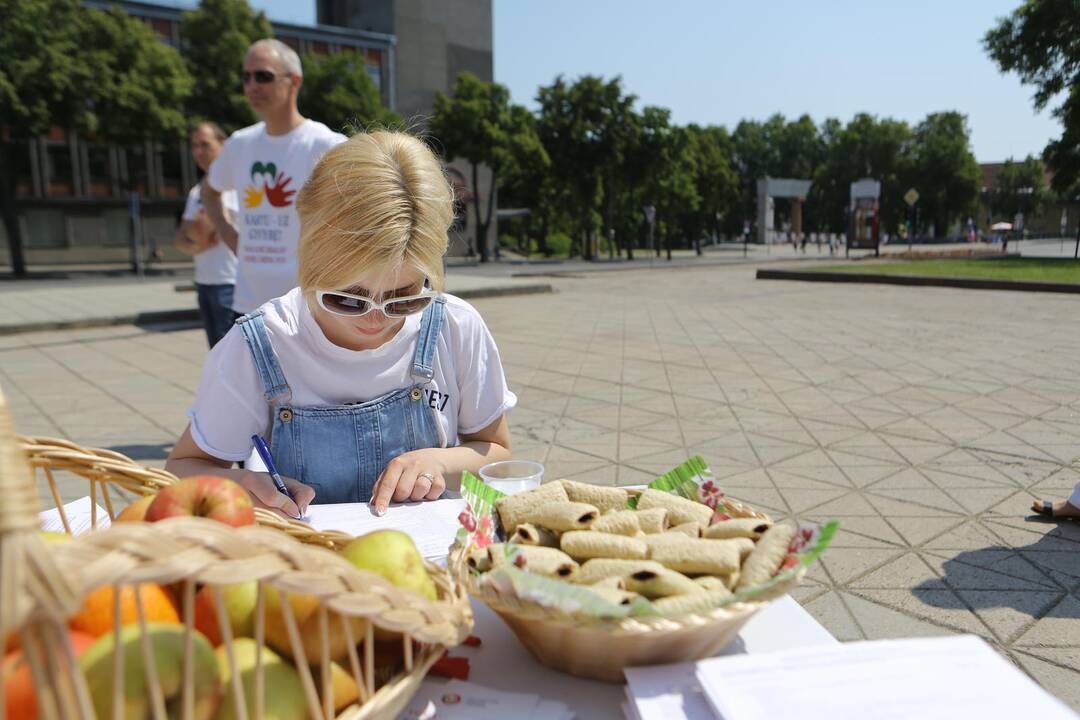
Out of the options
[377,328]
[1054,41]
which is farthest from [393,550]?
[1054,41]

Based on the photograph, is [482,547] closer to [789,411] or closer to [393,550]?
[393,550]

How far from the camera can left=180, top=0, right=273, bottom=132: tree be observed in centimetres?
2823

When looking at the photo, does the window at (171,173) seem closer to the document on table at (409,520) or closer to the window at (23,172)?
the window at (23,172)

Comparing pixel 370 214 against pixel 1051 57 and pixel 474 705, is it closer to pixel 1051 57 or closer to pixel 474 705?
pixel 474 705

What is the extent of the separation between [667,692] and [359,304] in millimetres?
1158

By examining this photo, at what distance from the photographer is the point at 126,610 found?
0.80 m

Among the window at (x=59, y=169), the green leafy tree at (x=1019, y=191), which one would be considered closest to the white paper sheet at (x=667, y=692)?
the window at (x=59, y=169)

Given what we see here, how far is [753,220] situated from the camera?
246 feet

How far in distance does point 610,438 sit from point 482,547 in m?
4.13

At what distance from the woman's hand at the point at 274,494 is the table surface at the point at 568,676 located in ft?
1.92

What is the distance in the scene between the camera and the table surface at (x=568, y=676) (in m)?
1.07

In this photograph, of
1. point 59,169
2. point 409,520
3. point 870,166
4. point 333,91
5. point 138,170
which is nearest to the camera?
point 409,520

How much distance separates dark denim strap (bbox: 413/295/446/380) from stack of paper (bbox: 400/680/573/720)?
1107 mm

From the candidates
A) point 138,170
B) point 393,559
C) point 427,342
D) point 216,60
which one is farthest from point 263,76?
point 138,170
